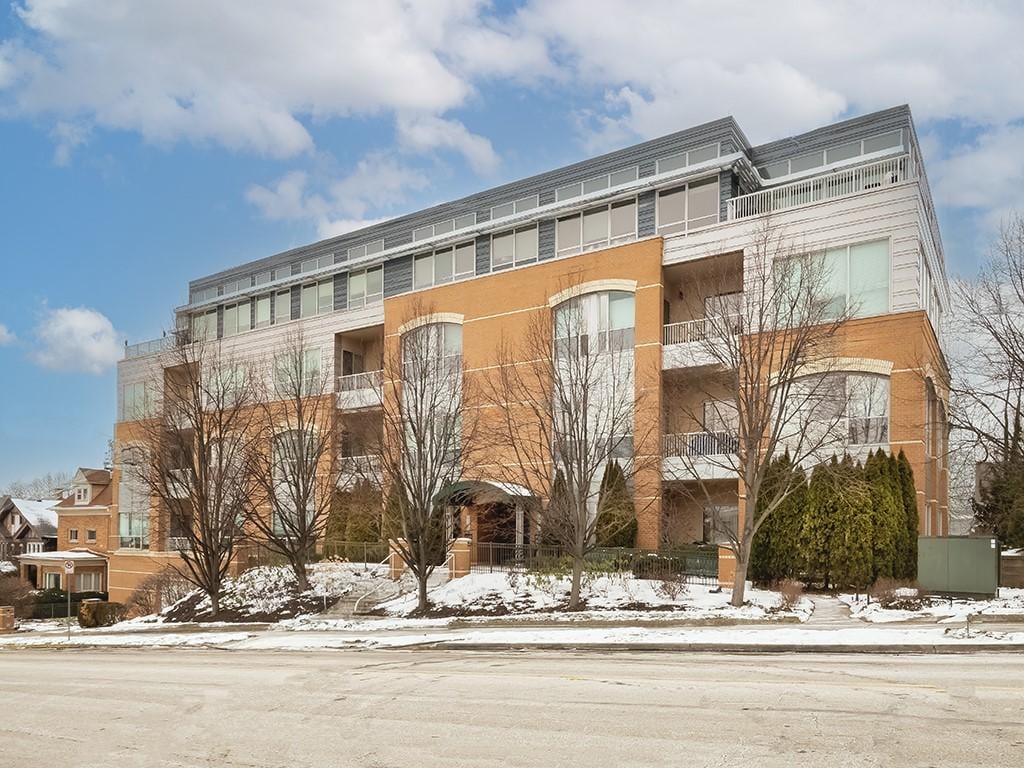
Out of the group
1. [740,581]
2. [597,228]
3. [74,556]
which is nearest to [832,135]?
[597,228]

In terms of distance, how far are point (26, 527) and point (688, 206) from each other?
208 feet

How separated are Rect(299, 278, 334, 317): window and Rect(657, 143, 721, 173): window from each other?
19.1m

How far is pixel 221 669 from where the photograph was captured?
1619cm

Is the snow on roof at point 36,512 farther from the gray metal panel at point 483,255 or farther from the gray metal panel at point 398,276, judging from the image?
the gray metal panel at point 483,255

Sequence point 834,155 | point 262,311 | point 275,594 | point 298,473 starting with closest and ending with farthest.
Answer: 1. point 275,594
2. point 298,473
3. point 834,155
4. point 262,311

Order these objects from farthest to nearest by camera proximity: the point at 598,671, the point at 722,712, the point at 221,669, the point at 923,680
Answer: the point at 221,669 < the point at 598,671 < the point at 923,680 < the point at 722,712

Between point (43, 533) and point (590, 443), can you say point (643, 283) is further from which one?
point (43, 533)

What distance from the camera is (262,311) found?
5044 centimetres

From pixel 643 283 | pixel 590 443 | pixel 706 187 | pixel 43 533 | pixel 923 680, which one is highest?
pixel 706 187

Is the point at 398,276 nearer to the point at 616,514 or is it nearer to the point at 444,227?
the point at 444,227

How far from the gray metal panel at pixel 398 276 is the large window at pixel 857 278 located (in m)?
20.1

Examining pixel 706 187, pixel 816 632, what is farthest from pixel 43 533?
pixel 816 632

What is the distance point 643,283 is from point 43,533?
194ft

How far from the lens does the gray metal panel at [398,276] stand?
43.0 m
